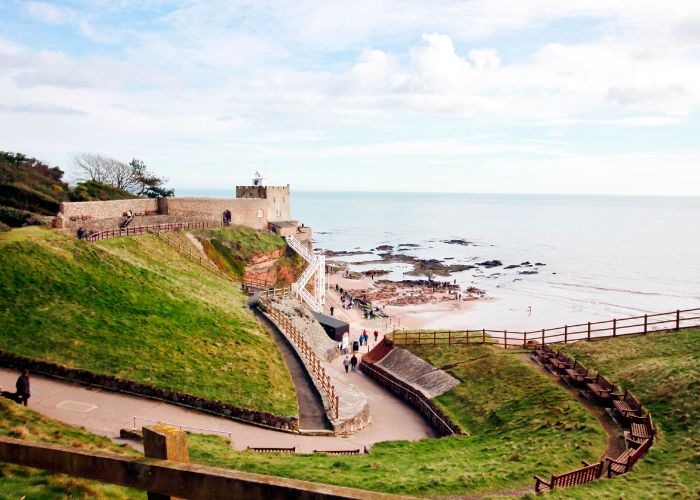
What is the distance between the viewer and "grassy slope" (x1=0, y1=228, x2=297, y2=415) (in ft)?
66.0

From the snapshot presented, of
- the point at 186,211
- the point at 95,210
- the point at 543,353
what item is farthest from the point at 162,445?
the point at 186,211

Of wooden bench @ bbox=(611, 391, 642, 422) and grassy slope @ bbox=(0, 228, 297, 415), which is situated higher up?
grassy slope @ bbox=(0, 228, 297, 415)

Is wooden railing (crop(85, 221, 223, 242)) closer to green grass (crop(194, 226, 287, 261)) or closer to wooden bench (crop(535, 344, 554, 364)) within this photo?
green grass (crop(194, 226, 287, 261))

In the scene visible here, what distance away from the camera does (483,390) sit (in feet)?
76.4

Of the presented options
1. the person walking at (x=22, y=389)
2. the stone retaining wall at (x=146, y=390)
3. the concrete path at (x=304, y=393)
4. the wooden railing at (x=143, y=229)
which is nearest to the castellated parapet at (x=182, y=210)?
the wooden railing at (x=143, y=229)

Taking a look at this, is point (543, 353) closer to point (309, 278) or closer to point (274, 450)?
point (274, 450)

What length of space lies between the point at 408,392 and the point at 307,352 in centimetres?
588

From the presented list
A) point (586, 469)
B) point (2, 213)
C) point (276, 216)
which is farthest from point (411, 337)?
point (276, 216)

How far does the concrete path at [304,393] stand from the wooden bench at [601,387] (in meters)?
10.0

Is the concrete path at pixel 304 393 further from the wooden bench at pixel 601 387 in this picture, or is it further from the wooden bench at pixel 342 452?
the wooden bench at pixel 601 387

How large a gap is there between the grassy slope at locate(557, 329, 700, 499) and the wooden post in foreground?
414 inches

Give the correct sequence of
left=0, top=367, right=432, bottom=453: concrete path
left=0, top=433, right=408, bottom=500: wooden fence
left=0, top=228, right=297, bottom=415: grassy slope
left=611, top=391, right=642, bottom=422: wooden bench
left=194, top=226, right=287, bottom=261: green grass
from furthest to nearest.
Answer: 1. left=194, top=226, right=287, bottom=261: green grass
2. left=0, top=228, right=297, bottom=415: grassy slope
3. left=611, top=391, right=642, bottom=422: wooden bench
4. left=0, top=367, right=432, bottom=453: concrete path
5. left=0, top=433, right=408, bottom=500: wooden fence

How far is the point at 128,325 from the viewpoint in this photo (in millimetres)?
22969

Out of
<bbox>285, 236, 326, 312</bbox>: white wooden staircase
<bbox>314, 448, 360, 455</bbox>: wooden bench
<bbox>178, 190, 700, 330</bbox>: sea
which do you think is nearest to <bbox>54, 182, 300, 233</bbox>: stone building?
<bbox>285, 236, 326, 312</bbox>: white wooden staircase
